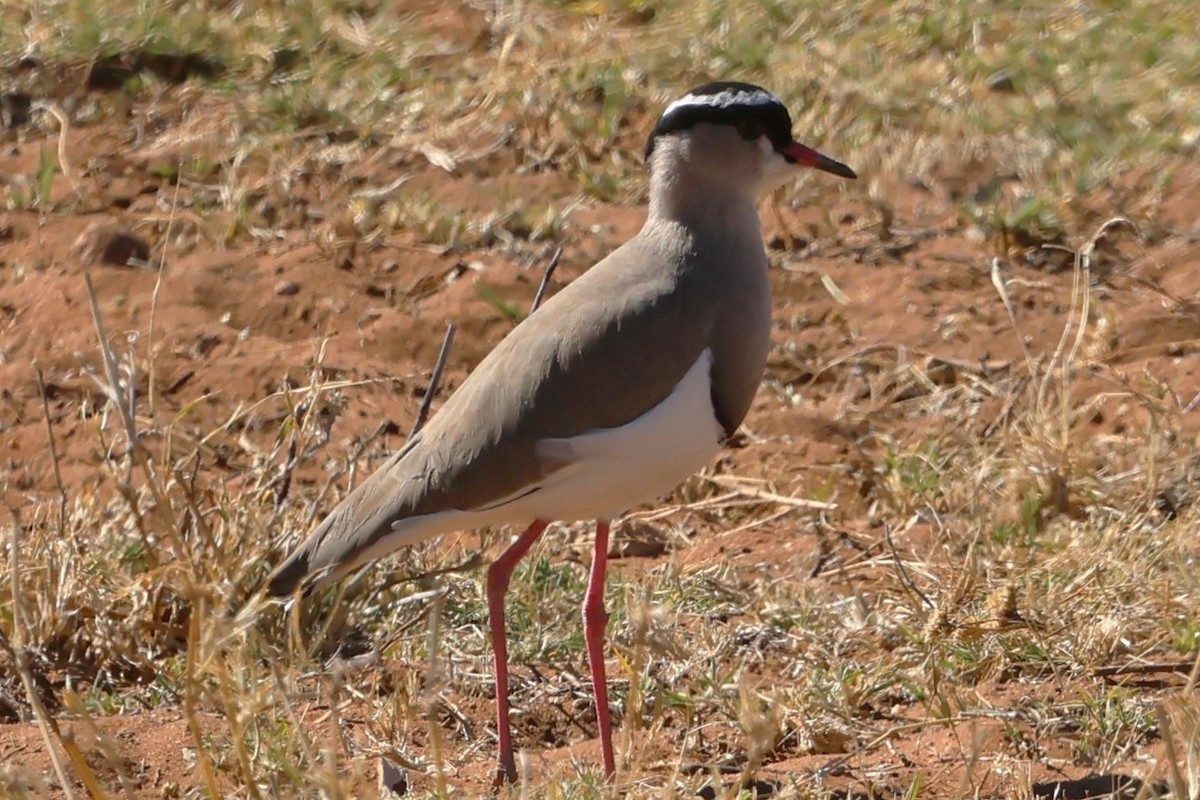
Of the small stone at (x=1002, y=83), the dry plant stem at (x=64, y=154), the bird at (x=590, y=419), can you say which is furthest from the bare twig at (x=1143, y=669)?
the small stone at (x=1002, y=83)

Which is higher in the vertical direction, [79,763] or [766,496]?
[79,763]

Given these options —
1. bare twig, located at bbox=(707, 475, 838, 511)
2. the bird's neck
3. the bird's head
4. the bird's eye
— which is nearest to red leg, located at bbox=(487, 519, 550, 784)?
the bird's neck

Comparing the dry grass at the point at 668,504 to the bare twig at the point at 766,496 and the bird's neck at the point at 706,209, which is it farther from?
the bird's neck at the point at 706,209

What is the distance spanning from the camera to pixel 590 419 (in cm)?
382

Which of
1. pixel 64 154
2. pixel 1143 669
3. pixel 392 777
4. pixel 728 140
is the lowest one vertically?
pixel 1143 669

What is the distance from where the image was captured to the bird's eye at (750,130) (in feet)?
13.6

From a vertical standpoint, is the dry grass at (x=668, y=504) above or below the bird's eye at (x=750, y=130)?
below

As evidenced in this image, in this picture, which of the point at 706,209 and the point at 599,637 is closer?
the point at 599,637

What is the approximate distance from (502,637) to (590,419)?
0.51 meters

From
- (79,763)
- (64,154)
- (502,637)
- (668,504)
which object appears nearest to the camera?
(79,763)

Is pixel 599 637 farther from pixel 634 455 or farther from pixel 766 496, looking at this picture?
pixel 766 496

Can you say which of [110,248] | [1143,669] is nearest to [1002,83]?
[110,248]

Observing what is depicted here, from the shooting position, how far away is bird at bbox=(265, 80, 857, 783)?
3811 mm

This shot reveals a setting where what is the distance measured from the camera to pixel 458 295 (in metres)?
5.99
